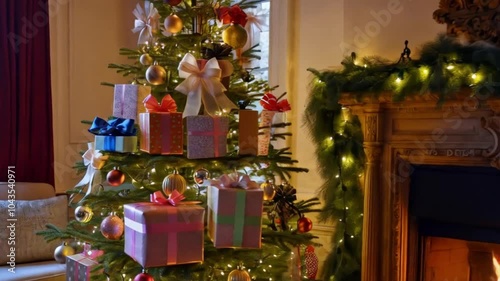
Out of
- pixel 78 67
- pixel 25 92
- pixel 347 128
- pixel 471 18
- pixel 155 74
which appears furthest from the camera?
pixel 78 67

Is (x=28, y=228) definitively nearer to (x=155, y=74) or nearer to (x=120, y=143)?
(x=120, y=143)

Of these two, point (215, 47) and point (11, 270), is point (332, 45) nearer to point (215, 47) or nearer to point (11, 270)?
point (215, 47)

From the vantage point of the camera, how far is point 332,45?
3.33 metres

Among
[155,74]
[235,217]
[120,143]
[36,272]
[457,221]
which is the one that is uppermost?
[155,74]

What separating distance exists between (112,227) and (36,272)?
3.71ft

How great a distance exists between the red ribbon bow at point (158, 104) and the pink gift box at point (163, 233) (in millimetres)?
357

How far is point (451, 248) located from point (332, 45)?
1.33 m

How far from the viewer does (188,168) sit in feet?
7.64

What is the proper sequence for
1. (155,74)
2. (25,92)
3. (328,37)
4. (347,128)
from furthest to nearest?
1. (25,92)
2. (328,37)
3. (347,128)
4. (155,74)

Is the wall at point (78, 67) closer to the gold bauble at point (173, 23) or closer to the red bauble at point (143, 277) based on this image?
the gold bauble at point (173, 23)

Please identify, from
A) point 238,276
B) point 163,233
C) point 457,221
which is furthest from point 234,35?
point 457,221

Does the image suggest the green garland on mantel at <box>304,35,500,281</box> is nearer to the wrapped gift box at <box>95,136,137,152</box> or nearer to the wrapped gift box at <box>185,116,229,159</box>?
the wrapped gift box at <box>185,116,229,159</box>

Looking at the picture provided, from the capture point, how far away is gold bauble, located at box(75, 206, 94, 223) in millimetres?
2250

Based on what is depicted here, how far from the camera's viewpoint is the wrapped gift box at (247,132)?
2172mm
